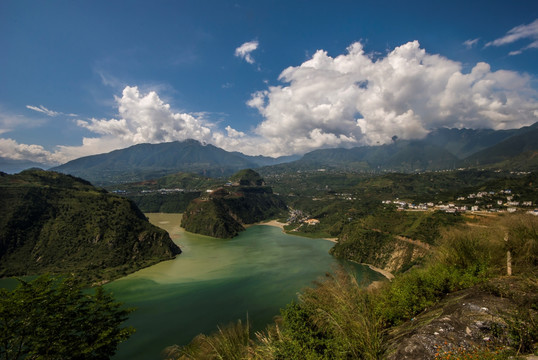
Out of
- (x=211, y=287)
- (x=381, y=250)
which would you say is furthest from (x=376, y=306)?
(x=381, y=250)

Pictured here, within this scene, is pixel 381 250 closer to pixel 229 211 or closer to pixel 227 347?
pixel 227 347

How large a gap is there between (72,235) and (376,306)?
8406cm

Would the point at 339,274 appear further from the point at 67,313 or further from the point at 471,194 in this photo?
the point at 471,194

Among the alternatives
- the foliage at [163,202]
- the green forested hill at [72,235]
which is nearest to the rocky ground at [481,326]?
the green forested hill at [72,235]

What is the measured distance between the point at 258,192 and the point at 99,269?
5346 inches

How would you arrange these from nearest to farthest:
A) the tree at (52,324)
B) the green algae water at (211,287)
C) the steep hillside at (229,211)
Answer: the tree at (52,324), the green algae water at (211,287), the steep hillside at (229,211)

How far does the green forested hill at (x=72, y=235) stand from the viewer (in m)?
59.8

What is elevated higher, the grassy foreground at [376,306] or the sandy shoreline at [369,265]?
the grassy foreground at [376,306]

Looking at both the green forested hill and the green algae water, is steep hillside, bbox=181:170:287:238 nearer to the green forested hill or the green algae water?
the green algae water

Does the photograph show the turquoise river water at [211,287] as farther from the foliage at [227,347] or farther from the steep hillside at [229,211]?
the steep hillside at [229,211]

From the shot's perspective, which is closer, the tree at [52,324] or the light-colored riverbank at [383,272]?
the tree at [52,324]

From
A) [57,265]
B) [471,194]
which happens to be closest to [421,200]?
[471,194]

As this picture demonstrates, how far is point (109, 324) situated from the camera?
16.2 meters

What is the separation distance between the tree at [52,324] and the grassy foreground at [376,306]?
5.62 m
